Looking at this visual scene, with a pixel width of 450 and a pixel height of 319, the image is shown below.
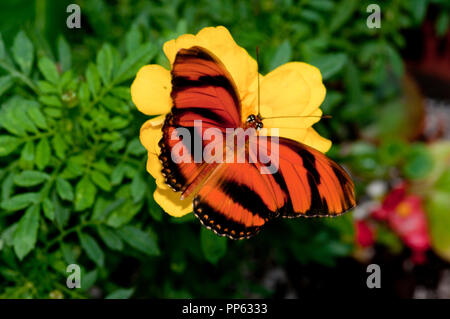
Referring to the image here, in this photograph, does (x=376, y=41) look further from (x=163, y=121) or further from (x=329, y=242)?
(x=163, y=121)

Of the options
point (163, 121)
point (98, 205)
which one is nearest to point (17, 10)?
point (98, 205)

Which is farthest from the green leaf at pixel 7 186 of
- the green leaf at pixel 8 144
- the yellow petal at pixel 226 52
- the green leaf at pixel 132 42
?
the yellow petal at pixel 226 52

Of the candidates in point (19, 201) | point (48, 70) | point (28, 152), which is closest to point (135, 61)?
point (48, 70)

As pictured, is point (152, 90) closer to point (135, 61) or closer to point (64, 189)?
point (135, 61)

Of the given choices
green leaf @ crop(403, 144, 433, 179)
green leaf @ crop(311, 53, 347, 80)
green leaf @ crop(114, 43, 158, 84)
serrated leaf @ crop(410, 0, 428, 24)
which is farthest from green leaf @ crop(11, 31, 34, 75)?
green leaf @ crop(403, 144, 433, 179)

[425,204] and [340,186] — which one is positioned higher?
[340,186]
